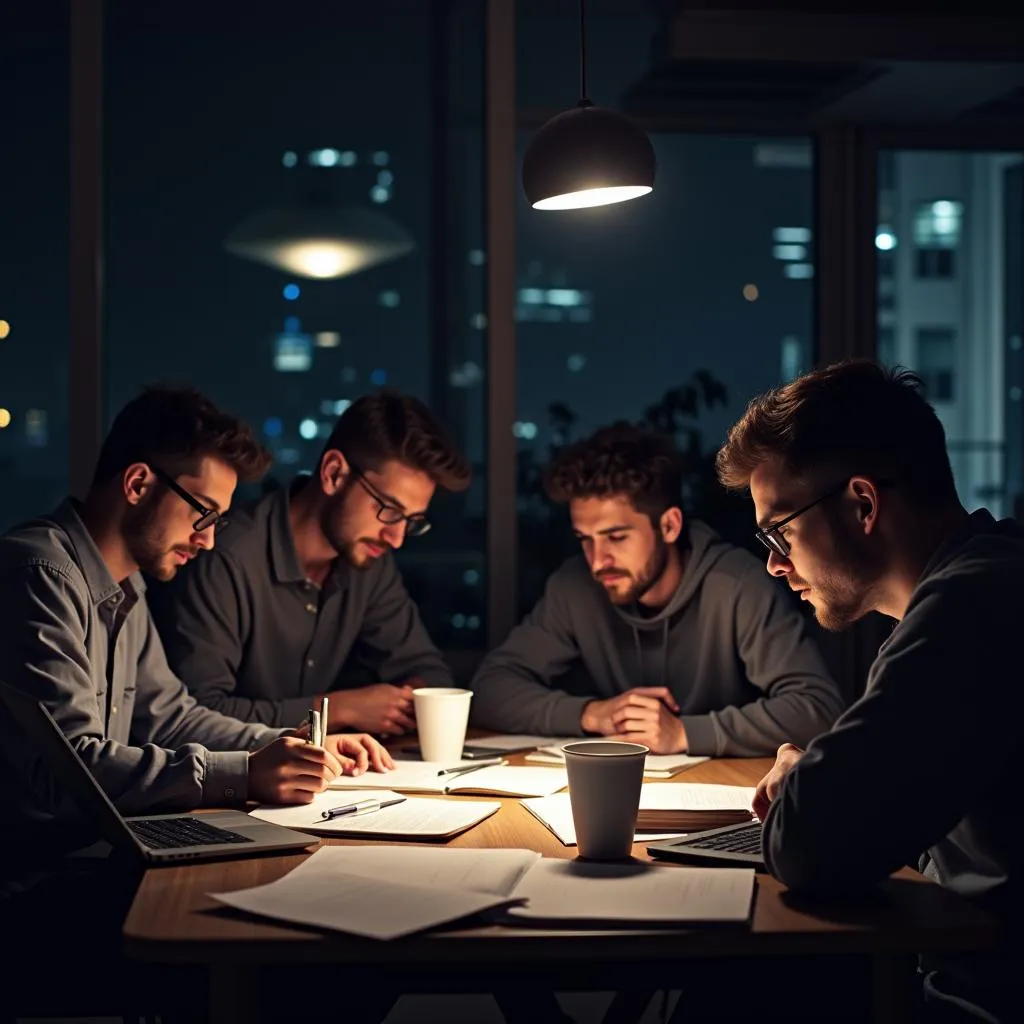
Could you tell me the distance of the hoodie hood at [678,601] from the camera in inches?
121

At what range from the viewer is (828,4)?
12.0 ft

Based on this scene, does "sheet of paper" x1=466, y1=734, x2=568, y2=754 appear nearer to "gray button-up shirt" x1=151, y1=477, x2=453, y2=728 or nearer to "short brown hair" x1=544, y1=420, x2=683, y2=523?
"gray button-up shirt" x1=151, y1=477, x2=453, y2=728

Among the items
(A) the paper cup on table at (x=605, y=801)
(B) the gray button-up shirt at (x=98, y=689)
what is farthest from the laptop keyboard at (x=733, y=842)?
(B) the gray button-up shirt at (x=98, y=689)

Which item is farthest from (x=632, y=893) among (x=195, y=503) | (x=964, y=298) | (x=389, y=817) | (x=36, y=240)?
(x=964, y=298)

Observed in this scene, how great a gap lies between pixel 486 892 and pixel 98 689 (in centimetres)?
117

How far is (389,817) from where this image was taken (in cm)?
195

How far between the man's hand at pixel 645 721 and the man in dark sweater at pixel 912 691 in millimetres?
698

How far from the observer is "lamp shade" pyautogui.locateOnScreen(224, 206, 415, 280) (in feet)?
12.0

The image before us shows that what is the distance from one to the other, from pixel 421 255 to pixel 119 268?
831 millimetres

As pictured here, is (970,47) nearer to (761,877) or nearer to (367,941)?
(761,877)

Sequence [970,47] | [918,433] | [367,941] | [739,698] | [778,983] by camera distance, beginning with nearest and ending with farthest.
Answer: [367,941] < [918,433] < [778,983] < [739,698] < [970,47]

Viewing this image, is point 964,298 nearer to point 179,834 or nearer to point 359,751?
point 359,751

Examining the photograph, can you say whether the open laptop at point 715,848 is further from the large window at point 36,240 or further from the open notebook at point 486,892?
the large window at point 36,240

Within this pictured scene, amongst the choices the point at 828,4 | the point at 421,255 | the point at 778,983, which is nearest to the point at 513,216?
the point at 421,255
